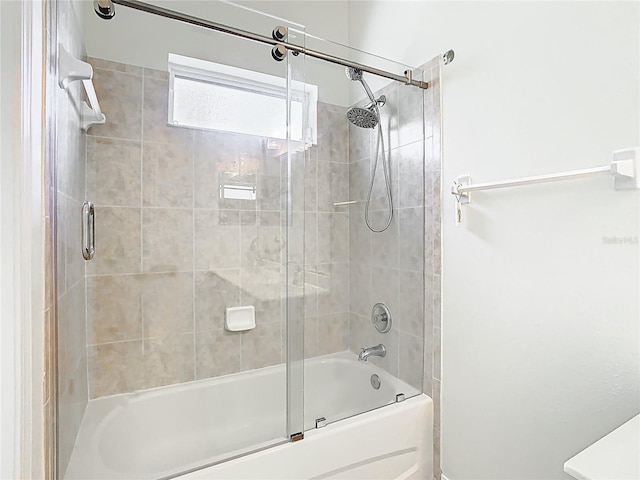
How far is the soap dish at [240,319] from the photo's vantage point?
6.15 ft

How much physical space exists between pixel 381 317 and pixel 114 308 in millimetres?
1317

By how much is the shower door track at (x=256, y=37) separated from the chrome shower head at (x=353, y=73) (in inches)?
0.5

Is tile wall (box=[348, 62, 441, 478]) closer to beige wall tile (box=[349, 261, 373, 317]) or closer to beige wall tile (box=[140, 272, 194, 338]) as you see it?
beige wall tile (box=[349, 261, 373, 317])

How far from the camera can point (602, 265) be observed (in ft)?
3.40

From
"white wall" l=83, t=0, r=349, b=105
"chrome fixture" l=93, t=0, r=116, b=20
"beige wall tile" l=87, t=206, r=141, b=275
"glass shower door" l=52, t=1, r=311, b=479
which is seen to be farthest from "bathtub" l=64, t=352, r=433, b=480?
"chrome fixture" l=93, t=0, r=116, b=20

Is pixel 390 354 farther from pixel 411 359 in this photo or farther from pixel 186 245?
pixel 186 245

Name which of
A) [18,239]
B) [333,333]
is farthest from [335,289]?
[18,239]

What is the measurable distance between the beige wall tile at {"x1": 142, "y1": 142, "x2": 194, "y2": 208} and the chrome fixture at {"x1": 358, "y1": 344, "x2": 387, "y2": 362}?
1.19 meters

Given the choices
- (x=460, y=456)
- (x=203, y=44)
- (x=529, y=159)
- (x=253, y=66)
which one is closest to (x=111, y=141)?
(x=203, y=44)

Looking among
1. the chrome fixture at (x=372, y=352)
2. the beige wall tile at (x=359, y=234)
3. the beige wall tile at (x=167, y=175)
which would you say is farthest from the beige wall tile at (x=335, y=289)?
the beige wall tile at (x=167, y=175)

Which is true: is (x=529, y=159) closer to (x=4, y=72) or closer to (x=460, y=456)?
(x=460, y=456)

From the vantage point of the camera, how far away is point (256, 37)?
142 centimetres

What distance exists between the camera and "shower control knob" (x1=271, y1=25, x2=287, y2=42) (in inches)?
57.6

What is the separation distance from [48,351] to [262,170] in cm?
Answer: 120
